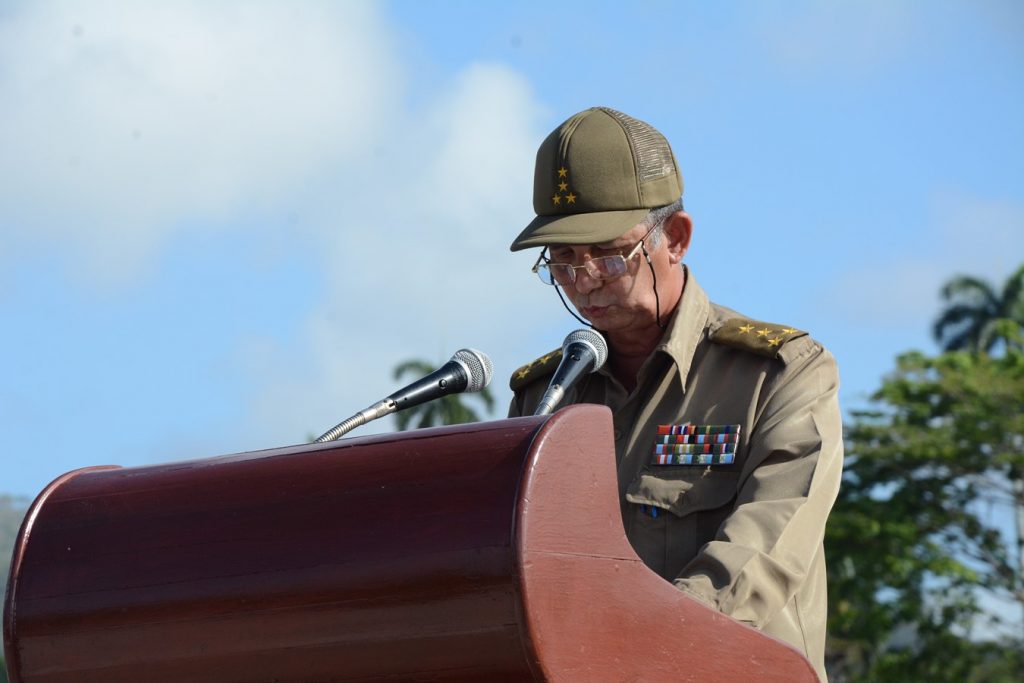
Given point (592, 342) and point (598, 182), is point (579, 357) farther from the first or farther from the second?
point (598, 182)

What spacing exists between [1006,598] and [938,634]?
3.93ft

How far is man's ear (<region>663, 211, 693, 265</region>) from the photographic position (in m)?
3.51

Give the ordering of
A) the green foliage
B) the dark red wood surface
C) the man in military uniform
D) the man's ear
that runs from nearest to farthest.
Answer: the dark red wood surface, the man in military uniform, the man's ear, the green foliage

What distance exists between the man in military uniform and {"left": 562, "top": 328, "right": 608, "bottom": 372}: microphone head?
0.21 meters

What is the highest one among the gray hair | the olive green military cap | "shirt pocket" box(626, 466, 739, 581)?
the olive green military cap

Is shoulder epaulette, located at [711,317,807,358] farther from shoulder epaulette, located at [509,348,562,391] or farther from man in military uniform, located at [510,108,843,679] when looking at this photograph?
shoulder epaulette, located at [509,348,562,391]

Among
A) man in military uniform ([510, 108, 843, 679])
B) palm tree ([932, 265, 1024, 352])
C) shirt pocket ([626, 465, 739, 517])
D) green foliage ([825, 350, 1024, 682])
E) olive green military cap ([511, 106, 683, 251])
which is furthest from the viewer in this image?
palm tree ([932, 265, 1024, 352])

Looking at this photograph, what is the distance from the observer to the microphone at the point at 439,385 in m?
3.02

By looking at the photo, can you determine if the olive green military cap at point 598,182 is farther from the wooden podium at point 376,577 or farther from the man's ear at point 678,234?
the wooden podium at point 376,577

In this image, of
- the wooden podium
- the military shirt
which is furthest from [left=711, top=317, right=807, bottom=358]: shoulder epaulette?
the wooden podium

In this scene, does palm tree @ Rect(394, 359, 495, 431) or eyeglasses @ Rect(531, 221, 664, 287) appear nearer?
eyeglasses @ Rect(531, 221, 664, 287)

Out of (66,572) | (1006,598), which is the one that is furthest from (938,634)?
(66,572)

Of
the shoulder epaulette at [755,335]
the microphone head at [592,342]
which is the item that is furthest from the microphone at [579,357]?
the shoulder epaulette at [755,335]

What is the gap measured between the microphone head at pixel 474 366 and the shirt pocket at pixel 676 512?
411 mm
